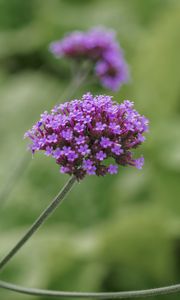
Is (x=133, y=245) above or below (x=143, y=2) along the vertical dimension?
below

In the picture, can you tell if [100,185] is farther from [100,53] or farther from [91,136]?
[91,136]

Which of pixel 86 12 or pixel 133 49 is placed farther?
pixel 86 12

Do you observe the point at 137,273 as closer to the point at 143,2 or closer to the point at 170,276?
the point at 170,276

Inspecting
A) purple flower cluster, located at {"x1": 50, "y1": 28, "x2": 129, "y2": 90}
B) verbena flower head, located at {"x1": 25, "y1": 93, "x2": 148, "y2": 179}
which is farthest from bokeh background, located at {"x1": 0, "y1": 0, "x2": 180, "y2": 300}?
verbena flower head, located at {"x1": 25, "y1": 93, "x2": 148, "y2": 179}

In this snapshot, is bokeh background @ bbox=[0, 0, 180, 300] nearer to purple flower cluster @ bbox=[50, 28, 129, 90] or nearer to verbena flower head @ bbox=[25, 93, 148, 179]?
purple flower cluster @ bbox=[50, 28, 129, 90]

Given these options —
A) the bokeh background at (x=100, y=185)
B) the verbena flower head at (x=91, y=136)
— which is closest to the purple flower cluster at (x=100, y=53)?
the bokeh background at (x=100, y=185)

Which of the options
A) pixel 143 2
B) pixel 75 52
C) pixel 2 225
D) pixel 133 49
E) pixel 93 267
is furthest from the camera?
pixel 143 2

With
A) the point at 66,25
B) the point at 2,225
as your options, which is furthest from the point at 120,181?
the point at 66,25
